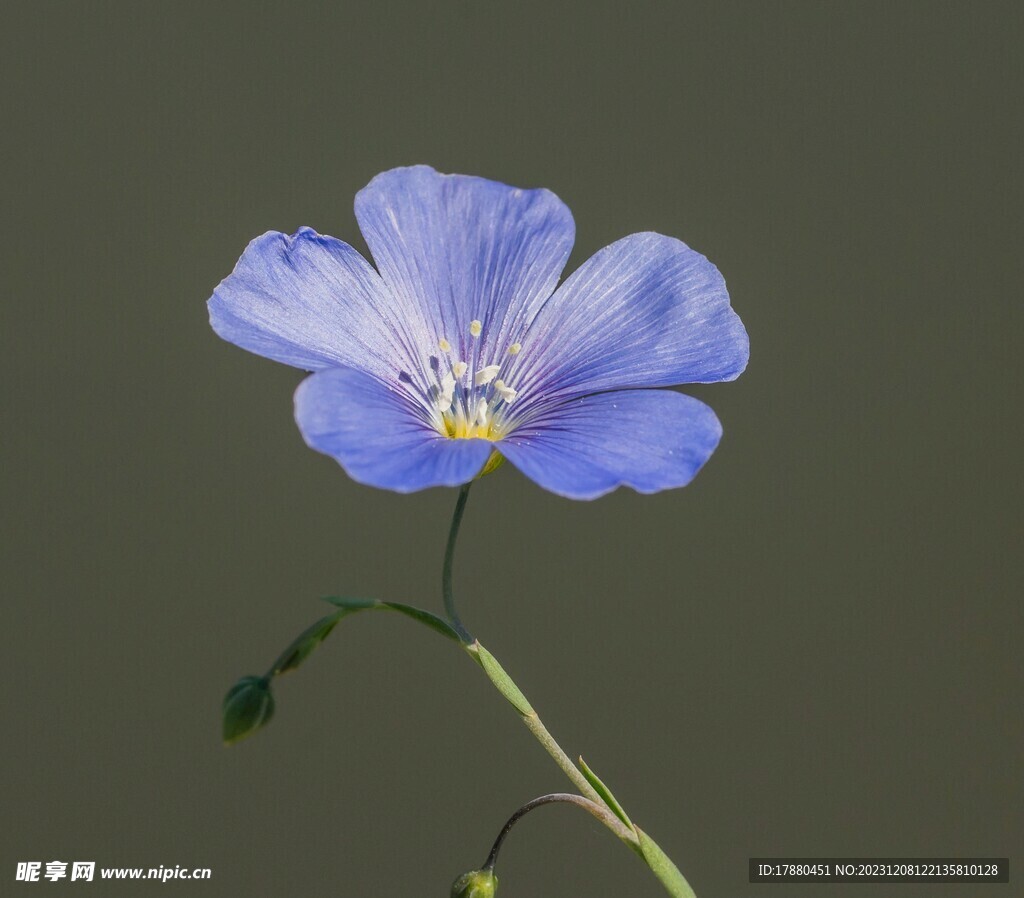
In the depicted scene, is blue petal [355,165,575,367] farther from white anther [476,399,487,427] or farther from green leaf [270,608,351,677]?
green leaf [270,608,351,677]

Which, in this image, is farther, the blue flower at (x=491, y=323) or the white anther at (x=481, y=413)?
the white anther at (x=481, y=413)

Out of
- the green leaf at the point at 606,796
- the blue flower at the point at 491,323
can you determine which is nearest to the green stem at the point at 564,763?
the green leaf at the point at 606,796

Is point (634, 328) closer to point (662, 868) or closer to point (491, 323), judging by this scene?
point (491, 323)

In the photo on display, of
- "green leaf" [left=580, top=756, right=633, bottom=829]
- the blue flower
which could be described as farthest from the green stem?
the blue flower

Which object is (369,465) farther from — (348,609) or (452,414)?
(452,414)

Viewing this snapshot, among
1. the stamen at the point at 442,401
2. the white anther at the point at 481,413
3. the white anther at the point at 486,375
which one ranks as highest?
the white anther at the point at 486,375

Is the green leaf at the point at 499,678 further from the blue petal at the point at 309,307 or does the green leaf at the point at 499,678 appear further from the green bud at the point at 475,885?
the blue petal at the point at 309,307

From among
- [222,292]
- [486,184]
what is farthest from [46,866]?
[486,184]
